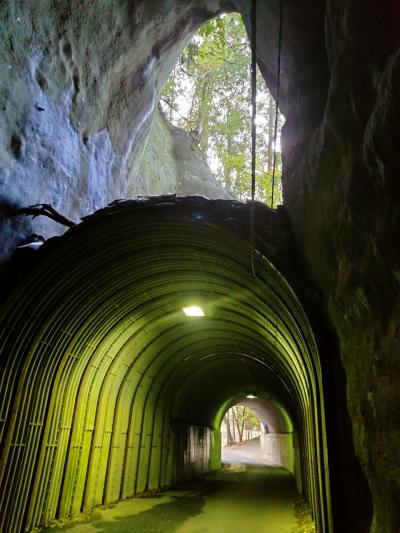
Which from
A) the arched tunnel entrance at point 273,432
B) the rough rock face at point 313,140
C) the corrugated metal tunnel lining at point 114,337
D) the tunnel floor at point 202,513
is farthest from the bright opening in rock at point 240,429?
the rough rock face at point 313,140

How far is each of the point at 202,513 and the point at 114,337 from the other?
4.63 m

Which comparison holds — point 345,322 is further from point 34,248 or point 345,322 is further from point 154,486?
point 154,486

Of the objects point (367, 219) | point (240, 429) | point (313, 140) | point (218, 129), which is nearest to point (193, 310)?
point (313, 140)

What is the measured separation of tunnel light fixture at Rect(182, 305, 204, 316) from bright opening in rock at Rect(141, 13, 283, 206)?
11108 mm

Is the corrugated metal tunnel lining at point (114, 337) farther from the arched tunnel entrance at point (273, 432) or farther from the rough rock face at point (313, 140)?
the arched tunnel entrance at point (273, 432)

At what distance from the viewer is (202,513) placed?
9.94 m

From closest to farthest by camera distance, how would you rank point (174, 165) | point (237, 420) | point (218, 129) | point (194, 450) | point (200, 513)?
point (200, 513)
point (194, 450)
point (174, 165)
point (218, 129)
point (237, 420)

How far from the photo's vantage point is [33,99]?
722 centimetres

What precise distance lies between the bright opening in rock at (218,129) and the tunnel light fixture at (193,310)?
1111 centimetres

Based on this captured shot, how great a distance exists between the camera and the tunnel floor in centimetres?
804

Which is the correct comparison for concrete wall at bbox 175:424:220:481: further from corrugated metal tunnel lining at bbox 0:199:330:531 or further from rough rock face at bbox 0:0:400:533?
rough rock face at bbox 0:0:400:533

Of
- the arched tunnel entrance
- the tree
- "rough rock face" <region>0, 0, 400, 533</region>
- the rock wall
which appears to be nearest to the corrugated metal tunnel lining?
"rough rock face" <region>0, 0, 400, 533</region>

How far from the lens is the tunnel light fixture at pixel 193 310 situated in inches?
401

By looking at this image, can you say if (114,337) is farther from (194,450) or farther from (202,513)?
(194,450)
